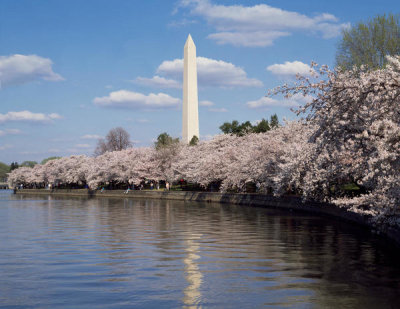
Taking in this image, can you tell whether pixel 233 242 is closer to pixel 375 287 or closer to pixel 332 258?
pixel 332 258

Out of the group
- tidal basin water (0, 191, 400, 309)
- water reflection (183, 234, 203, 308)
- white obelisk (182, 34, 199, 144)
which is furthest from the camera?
white obelisk (182, 34, 199, 144)

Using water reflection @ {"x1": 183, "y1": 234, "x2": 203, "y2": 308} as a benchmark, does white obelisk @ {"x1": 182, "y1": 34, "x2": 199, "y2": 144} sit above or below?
above

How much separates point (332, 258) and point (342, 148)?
386 centimetres

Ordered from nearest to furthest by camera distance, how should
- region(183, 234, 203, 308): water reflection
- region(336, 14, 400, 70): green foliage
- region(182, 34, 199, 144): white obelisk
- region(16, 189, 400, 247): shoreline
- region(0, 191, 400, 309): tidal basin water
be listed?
region(183, 234, 203, 308): water reflection, region(0, 191, 400, 309): tidal basin water, region(16, 189, 400, 247): shoreline, region(336, 14, 400, 70): green foliage, region(182, 34, 199, 144): white obelisk

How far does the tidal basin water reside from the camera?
465 inches

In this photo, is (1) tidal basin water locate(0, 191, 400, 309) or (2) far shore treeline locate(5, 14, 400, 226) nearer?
(1) tidal basin water locate(0, 191, 400, 309)

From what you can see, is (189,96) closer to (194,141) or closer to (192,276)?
(194,141)

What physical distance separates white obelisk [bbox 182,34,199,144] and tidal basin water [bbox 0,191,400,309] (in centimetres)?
6164

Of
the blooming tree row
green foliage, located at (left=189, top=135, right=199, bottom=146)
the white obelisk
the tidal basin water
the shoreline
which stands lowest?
the tidal basin water

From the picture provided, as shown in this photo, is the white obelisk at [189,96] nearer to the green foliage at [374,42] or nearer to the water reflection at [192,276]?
the green foliage at [374,42]

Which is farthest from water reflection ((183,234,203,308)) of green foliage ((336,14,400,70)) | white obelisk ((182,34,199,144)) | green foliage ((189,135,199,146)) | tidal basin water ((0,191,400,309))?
green foliage ((189,135,199,146))

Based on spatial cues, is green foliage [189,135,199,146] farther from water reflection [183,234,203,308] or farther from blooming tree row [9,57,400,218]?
water reflection [183,234,203,308]

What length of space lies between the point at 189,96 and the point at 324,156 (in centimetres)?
5976

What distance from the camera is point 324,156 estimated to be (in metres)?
30.0
